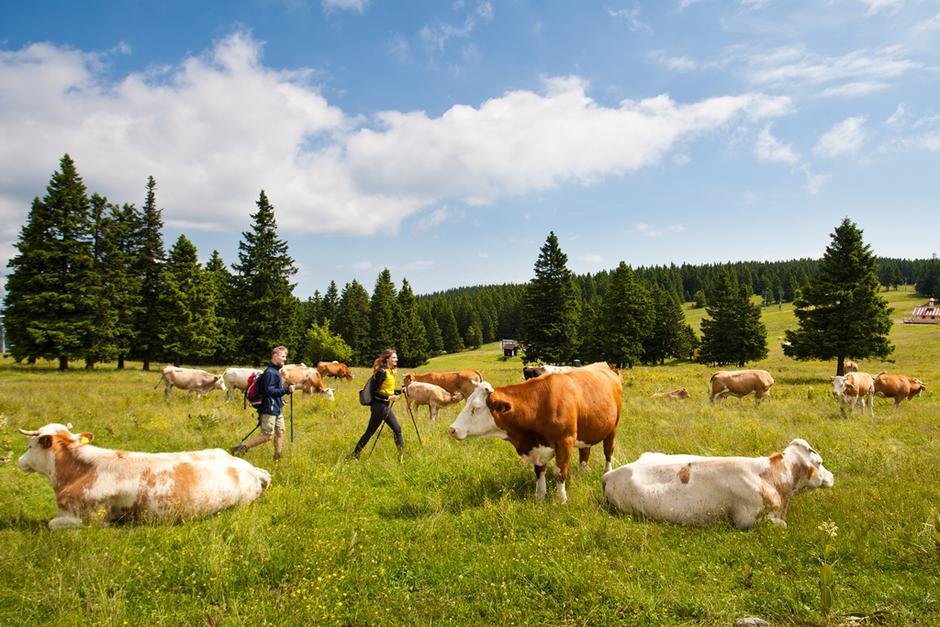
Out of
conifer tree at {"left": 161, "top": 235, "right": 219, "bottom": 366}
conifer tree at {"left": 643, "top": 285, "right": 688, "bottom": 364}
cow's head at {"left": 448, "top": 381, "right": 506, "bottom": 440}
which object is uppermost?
conifer tree at {"left": 161, "top": 235, "right": 219, "bottom": 366}

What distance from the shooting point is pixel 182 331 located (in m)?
34.4

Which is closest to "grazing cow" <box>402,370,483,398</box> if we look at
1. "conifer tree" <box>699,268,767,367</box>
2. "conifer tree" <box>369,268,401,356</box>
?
"conifer tree" <box>699,268,767,367</box>

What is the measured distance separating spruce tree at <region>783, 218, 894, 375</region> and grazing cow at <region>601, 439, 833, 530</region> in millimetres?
28948

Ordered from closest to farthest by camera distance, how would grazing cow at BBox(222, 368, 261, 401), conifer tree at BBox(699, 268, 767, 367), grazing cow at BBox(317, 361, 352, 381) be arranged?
grazing cow at BBox(222, 368, 261, 401), grazing cow at BBox(317, 361, 352, 381), conifer tree at BBox(699, 268, 767, 367)

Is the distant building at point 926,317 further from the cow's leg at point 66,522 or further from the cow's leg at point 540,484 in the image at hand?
the cow's leg at point 66,522

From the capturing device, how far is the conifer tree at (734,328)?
48562 mm

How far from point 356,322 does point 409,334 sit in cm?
836

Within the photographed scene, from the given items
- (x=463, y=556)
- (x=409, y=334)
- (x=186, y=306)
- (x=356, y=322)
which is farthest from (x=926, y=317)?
(x=186, y=306)

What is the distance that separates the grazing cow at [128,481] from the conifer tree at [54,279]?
28.8m

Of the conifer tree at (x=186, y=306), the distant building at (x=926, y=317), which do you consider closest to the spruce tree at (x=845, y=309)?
the conifer tree at (x=186, y=306)

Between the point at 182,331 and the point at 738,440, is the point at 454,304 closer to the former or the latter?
the point at 182,331

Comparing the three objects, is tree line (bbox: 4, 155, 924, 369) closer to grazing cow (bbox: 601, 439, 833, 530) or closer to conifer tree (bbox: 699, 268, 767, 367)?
conifer tree (bbox: 699, 268, 767, 367)

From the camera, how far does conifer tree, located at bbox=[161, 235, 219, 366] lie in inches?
1356

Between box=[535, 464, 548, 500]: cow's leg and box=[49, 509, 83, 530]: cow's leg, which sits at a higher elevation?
box=[49, 509, 83, 530]: cow's leg
